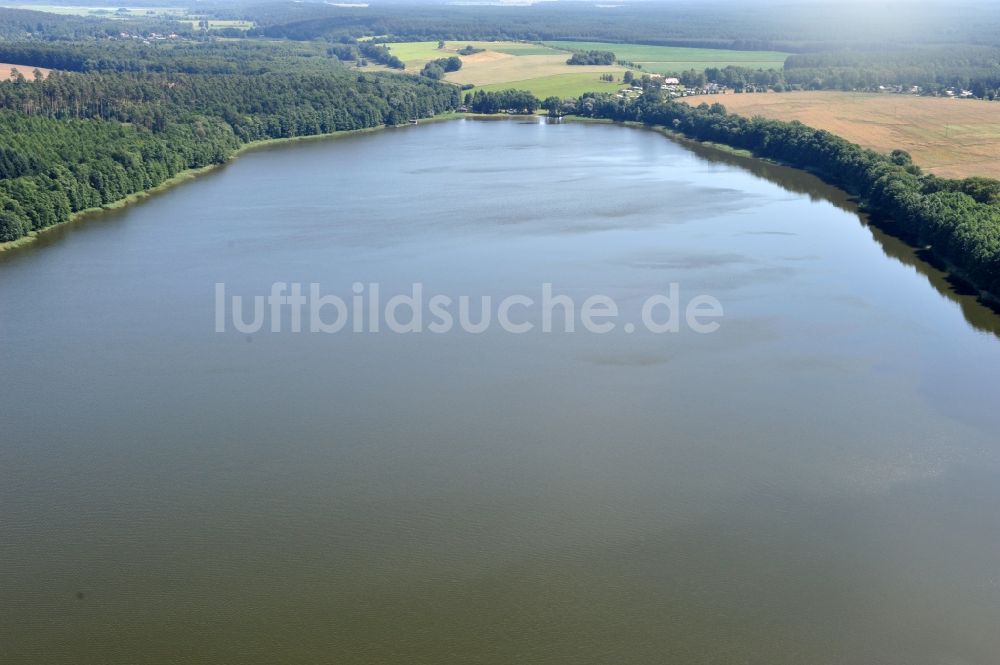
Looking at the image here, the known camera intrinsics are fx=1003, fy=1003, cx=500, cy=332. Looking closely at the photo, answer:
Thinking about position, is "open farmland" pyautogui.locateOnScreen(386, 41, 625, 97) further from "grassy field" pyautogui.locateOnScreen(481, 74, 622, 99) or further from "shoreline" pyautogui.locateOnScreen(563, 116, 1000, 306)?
"shoreline" pyautogui.locateOnScreen(563, 116, 1000, 306)

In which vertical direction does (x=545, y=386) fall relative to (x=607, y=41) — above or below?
below

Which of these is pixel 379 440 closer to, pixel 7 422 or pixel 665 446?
pixel 665 446

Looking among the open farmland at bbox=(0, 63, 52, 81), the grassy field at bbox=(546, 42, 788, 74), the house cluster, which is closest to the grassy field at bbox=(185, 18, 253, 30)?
the grassy field at bbox=(546, 42, 788, 74)

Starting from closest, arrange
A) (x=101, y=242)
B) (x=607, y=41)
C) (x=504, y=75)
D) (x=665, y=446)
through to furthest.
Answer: (x=665, y=446) → (x=101, y=242) → (x=504, y=75) → (x=607, y=41)

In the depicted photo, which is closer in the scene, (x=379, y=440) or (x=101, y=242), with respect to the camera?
(x=379, y=440)

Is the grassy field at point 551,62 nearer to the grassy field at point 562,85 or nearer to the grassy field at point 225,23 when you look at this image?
the grassy field at point 562,85

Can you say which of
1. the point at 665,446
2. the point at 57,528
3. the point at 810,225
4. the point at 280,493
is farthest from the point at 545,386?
the point at 810,225

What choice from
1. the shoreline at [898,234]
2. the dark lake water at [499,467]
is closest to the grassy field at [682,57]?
the shoreline at [898,234]
